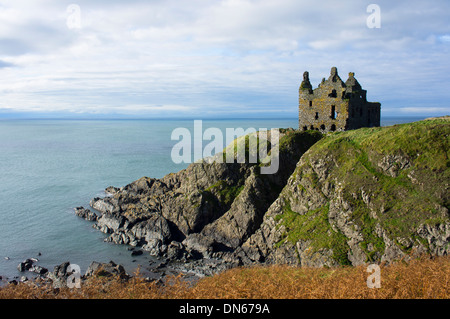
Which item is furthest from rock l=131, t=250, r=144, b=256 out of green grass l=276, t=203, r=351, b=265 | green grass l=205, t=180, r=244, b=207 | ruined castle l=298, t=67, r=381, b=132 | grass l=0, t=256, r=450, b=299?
ruined castle l=298, t=67, r=381, b=132

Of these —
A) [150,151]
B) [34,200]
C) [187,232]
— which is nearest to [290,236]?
[187,232]

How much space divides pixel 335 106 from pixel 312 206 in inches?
823

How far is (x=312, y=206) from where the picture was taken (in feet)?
143

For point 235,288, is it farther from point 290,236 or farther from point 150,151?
point 150,151

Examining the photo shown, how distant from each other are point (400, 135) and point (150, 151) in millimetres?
119541

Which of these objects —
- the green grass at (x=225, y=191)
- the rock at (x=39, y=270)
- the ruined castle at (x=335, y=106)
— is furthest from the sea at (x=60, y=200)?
the ruined castle at (x=335, y=106)

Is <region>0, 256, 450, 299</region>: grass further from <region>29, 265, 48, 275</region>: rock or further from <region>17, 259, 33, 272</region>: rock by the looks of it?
<region>17, 259, 33, 272</region>: rock

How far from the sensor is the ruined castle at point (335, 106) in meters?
55.4

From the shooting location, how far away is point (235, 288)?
18359mm

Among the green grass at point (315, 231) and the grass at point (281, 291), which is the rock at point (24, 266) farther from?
the green grass at point (315, 231)

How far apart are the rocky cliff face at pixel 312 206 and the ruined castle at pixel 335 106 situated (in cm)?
442

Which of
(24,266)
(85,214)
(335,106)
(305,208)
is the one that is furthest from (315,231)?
(85,214)

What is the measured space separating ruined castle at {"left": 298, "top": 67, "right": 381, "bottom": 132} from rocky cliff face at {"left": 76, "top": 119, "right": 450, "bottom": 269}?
14.5ft

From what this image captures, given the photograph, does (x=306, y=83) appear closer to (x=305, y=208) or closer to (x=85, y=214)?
(x=305, y=208)
